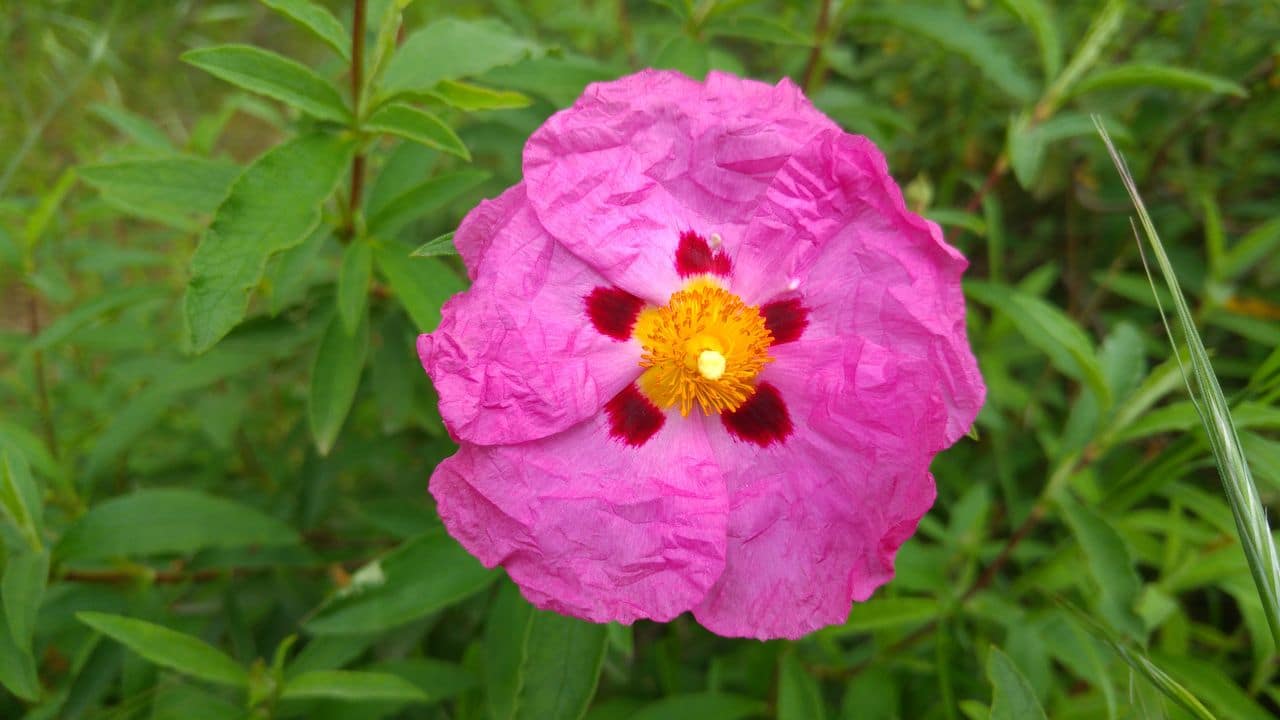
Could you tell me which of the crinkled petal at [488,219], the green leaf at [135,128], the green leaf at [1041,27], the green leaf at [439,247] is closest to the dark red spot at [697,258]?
the crinkled petal at [488,219]

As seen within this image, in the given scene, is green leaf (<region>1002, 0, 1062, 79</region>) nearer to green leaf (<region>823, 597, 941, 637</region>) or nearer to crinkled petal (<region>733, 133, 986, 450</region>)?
crinkled petal (<region>733, 133, 986, 450</region>)

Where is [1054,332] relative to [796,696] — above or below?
above

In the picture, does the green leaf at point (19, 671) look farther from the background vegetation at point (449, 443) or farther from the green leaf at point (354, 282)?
the green leaf at point (354, 282)

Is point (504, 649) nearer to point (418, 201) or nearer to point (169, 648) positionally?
point (169, 648)

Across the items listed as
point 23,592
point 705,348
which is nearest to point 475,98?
point 705,348

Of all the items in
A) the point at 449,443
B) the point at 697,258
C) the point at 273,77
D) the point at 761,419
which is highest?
the point at 273,77

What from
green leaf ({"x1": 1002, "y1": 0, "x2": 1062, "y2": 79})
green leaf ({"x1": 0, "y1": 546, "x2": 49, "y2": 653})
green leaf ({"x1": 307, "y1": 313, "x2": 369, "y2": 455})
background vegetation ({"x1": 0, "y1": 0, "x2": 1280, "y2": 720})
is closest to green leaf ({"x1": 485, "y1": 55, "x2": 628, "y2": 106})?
background vegetation ({"x1": 0, "y1": 0, "x2": 1280, "y2": 720})
